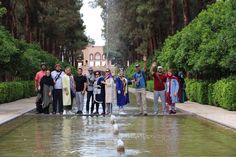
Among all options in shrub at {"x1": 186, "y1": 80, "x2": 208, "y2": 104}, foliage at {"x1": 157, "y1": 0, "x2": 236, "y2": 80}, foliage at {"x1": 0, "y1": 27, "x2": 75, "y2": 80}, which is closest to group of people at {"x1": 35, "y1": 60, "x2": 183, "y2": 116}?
foliage at {"x1": 157, "y1": 0, "x2": 236, "y2": 80}

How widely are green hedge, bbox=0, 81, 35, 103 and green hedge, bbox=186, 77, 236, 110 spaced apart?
9898 mm

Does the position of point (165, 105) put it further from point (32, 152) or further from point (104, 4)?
point (104, 4)

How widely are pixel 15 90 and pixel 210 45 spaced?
1359cm

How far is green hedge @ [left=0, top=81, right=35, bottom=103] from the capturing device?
30675 mm

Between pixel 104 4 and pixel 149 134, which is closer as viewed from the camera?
pixel 149 134

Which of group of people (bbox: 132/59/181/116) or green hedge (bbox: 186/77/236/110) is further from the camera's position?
green hedge (bbox: 186/77/236/110)

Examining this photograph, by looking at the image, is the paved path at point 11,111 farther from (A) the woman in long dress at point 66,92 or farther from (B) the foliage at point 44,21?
(B) the foliage at point 44,21

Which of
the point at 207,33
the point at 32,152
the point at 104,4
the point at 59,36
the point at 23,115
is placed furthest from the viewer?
the point at 104,4

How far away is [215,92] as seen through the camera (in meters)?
25.7

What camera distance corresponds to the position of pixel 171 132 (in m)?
15.4

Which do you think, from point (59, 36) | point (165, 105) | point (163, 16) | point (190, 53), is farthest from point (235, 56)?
point (59, 36)

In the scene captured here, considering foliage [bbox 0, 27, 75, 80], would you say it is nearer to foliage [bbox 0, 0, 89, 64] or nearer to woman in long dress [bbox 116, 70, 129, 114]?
foliage [bbox 0, 0, 89, 64]

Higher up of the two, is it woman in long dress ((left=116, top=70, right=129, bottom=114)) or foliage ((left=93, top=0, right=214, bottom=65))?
foliage ((left=93, top=0, right=214, bottom=65))

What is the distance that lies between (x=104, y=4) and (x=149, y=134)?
5675 centimetres
